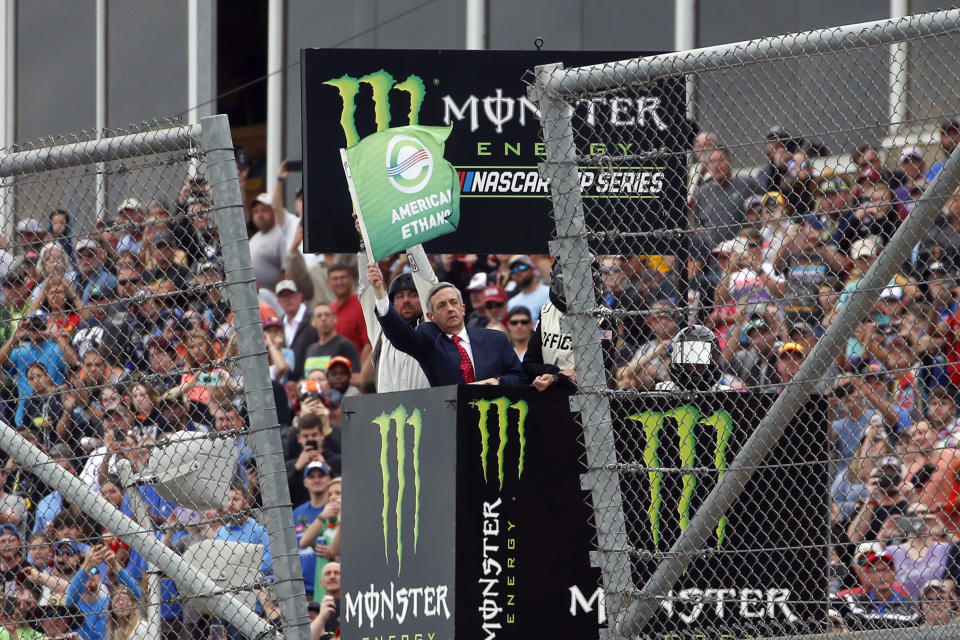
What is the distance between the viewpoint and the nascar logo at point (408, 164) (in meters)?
6.04

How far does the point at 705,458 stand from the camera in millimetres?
5391

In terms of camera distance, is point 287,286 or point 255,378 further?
point 287,286

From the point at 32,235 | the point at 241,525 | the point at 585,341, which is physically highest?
the point at 32,235

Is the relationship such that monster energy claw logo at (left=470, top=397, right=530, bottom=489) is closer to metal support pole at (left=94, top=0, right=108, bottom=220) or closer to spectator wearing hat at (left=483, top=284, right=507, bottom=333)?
spectator wearing hat at (left=483, top=284, right=507, bottom=333)

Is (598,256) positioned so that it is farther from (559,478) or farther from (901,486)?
(901,486)

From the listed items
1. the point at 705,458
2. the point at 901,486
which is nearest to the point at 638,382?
the point at 705,458

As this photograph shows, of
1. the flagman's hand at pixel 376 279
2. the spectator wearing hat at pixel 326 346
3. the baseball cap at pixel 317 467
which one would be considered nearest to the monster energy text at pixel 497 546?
the flagman's hand at pixel 376 279

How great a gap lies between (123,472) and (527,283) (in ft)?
20.5

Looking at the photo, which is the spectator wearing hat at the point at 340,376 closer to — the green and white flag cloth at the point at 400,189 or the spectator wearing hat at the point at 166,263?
the green and white flag cloth at the point at 400,189

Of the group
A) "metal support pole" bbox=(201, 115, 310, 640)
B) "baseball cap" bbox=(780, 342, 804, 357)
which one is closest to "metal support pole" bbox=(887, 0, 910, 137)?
"baseball cap" bbox=(780, 342, 804, 357)

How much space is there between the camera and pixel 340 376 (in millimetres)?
11555

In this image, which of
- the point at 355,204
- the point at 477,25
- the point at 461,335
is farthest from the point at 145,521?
the point at 477,25

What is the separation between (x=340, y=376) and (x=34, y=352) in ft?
18.5

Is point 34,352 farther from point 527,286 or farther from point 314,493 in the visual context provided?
point 527,286
